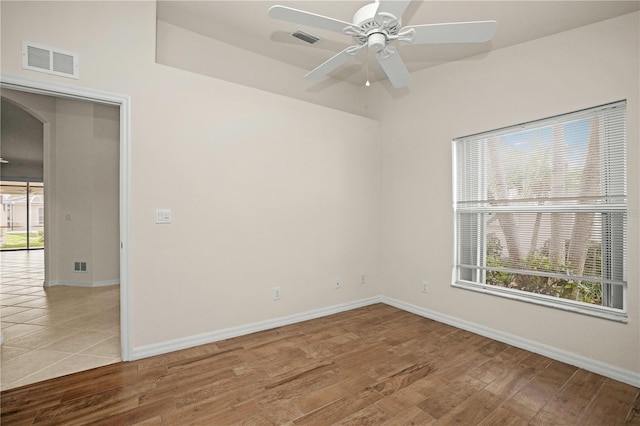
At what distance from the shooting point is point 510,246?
2996 millimetres

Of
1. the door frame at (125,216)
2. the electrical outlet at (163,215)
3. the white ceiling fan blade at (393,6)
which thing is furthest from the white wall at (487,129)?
the door frame at (125,216)

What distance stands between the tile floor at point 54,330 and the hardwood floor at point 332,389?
0.23m

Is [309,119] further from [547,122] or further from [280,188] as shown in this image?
[547,122]

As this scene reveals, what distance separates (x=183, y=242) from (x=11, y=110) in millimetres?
6045

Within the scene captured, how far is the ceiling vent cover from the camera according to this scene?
2.10 m

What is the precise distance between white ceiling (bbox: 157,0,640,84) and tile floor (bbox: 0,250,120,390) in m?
3.20

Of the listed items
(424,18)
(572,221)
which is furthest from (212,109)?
(572,221)

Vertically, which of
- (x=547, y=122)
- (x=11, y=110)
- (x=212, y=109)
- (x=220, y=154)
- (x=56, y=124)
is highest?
(x=11, y=110)

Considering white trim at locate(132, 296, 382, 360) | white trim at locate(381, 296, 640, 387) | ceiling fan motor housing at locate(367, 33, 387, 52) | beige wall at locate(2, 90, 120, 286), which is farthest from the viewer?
beige wall at locate(2, 90, 120, 286)

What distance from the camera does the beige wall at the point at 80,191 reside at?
4875mm

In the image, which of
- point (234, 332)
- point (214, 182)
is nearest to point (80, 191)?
point (214, 182)

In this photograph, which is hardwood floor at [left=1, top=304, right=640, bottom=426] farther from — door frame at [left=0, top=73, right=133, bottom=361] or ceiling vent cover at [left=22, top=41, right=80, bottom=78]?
ceiling vent cover at [left=22, top=41, right=80, bottom=78]

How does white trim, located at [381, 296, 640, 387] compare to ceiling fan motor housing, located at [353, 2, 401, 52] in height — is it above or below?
below

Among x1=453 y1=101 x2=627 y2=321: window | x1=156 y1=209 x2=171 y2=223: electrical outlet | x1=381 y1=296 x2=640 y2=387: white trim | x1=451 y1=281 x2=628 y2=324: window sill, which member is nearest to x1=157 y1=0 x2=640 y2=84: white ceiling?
x1=453 y1=101 x2=627 y2=321: window
